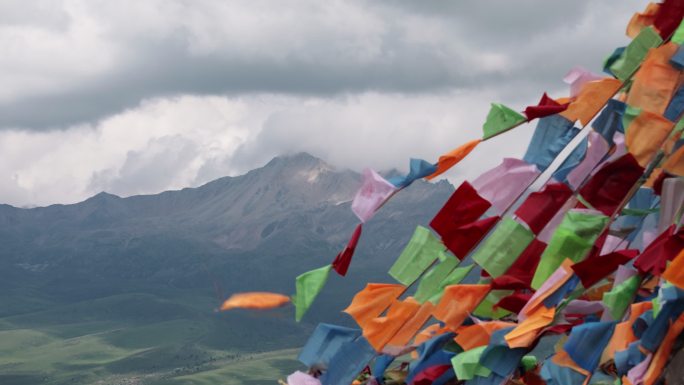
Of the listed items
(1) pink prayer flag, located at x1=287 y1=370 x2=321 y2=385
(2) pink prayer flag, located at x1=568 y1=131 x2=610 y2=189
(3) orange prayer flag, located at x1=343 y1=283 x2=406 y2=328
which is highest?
(2) pink prayer flag, located at x1=568 y1=131 x2=610 y2=189

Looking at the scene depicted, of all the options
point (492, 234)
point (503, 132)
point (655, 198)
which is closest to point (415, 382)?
point (492, 234)

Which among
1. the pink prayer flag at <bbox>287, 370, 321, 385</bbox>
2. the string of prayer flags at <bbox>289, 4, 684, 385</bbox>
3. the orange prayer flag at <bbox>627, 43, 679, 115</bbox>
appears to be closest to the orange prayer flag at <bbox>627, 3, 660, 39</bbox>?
the string of prayer flags at <bbox>289, 4, 684, 385</bbox>

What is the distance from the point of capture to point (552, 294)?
1357 cm

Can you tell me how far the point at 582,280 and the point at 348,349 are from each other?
434 centimetres

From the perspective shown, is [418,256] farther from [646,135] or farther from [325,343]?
[646,135]

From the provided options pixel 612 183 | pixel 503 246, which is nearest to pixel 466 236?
pixel 503 246

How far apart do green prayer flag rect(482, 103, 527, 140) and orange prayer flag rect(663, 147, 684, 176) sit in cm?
225

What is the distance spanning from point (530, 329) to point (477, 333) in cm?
145

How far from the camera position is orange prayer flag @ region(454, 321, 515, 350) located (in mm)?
14430

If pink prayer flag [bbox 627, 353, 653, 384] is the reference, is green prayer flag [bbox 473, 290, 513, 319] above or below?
above

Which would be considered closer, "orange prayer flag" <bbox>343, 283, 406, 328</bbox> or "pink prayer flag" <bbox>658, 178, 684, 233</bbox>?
"pink prayer flag" <bbox>658, 178, 684, 233</bbox>

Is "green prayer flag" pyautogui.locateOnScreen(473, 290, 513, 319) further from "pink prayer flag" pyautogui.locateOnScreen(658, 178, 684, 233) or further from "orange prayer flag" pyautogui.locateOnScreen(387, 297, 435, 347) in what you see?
"pink prayer flag" pyautogui.locateOnScreen(658, 178, 684, 233)

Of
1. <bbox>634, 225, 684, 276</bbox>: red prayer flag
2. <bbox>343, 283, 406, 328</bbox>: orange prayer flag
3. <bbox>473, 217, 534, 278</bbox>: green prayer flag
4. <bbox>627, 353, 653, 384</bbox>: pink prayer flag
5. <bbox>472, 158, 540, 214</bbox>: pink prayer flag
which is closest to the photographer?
<bbox>627, 353, 653, 384</bbox>: pink prayer flag

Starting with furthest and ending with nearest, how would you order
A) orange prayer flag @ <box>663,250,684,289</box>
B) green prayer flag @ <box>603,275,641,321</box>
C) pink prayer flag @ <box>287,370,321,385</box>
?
pink prayer flag @ <box>287,370,321,385</box>, green prayer flag @ <box>603,275,641,321</box>, orange prayer flag @ <box>663,250,684,289</box>
